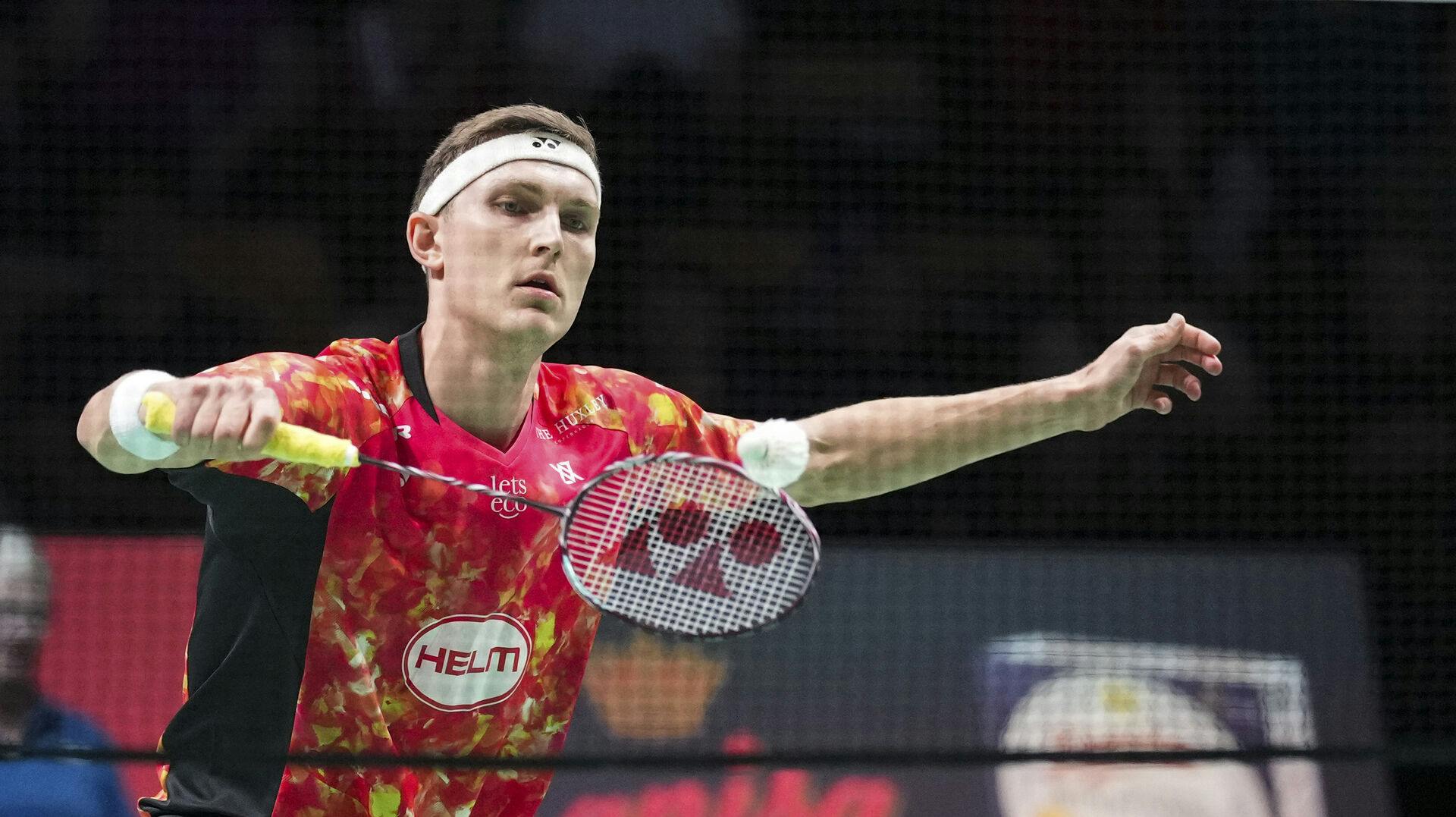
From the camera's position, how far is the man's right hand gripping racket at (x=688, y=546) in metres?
3.23

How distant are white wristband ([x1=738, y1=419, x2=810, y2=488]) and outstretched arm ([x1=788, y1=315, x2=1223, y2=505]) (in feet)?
0.19

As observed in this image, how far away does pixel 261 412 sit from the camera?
253 centimetres

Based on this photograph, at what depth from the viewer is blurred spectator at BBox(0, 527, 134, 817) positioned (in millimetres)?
4488

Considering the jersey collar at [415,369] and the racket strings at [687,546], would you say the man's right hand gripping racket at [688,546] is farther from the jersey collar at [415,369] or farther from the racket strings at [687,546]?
the jersey collar at [415,369]

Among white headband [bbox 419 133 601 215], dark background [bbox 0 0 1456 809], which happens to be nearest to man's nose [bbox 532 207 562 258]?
white headband [bbox 419 133 601 215]

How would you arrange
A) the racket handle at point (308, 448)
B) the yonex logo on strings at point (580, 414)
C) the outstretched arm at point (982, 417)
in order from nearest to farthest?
the racket handle at point (308, 448)
the outstretched arm at point (982, 417)
the yonex logo on strings at point (580, 414)

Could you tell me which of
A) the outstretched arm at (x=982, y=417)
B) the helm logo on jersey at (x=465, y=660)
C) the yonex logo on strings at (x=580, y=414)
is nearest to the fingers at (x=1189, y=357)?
the outstretched arm at (x=982, y=417)

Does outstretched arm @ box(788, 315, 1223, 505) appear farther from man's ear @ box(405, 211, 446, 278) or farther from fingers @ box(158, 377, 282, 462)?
fingers @ box(158, 377, 282, 462)

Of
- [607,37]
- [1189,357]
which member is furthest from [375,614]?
[607,37]

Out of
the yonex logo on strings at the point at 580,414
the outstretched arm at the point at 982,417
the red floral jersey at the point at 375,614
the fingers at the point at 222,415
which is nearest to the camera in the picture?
the fingers at the point at 222,415

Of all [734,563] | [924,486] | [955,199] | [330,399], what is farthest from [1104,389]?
[955,199]

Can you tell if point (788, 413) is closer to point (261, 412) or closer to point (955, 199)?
point (955, 199)

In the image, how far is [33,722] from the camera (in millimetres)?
4551

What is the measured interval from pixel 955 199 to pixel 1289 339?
1.28 m
